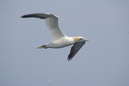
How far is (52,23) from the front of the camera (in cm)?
1820

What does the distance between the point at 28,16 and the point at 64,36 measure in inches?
87.2

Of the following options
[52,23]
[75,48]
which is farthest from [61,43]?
[75,48]

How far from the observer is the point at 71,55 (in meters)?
20.8

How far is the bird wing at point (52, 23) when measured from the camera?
17609 mm

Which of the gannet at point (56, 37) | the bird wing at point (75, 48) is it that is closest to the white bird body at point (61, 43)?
the gannet at point (56, 37)

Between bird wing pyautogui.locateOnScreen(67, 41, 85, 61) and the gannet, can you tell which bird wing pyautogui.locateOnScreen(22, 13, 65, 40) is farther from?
bird wing pyautogui.locateOnScreen(67, 41, 85, 61)

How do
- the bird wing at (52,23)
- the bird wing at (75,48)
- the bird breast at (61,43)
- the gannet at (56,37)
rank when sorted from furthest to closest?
the bird wing at (75,48) < the bird breast at (61,43) < the gannet at (56,37) < the bird wing at (52,23)

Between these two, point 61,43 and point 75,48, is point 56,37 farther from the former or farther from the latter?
point 75,48

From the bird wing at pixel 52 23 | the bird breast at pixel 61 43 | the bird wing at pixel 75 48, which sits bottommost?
the bird wing at pixel 75 48

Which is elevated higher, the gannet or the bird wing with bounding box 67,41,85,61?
the gannet

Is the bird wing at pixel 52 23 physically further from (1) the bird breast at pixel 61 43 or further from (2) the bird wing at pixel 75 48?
Answer: (2) the bird wing at pixel 75 48

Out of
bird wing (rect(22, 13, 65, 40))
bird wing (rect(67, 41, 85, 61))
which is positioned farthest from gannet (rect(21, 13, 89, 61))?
bird wing (rect(67, 41, 85, 61))

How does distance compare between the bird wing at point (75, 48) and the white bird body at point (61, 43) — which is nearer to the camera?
the white bird body at point (61, 43)

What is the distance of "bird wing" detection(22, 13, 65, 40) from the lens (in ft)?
57.8
